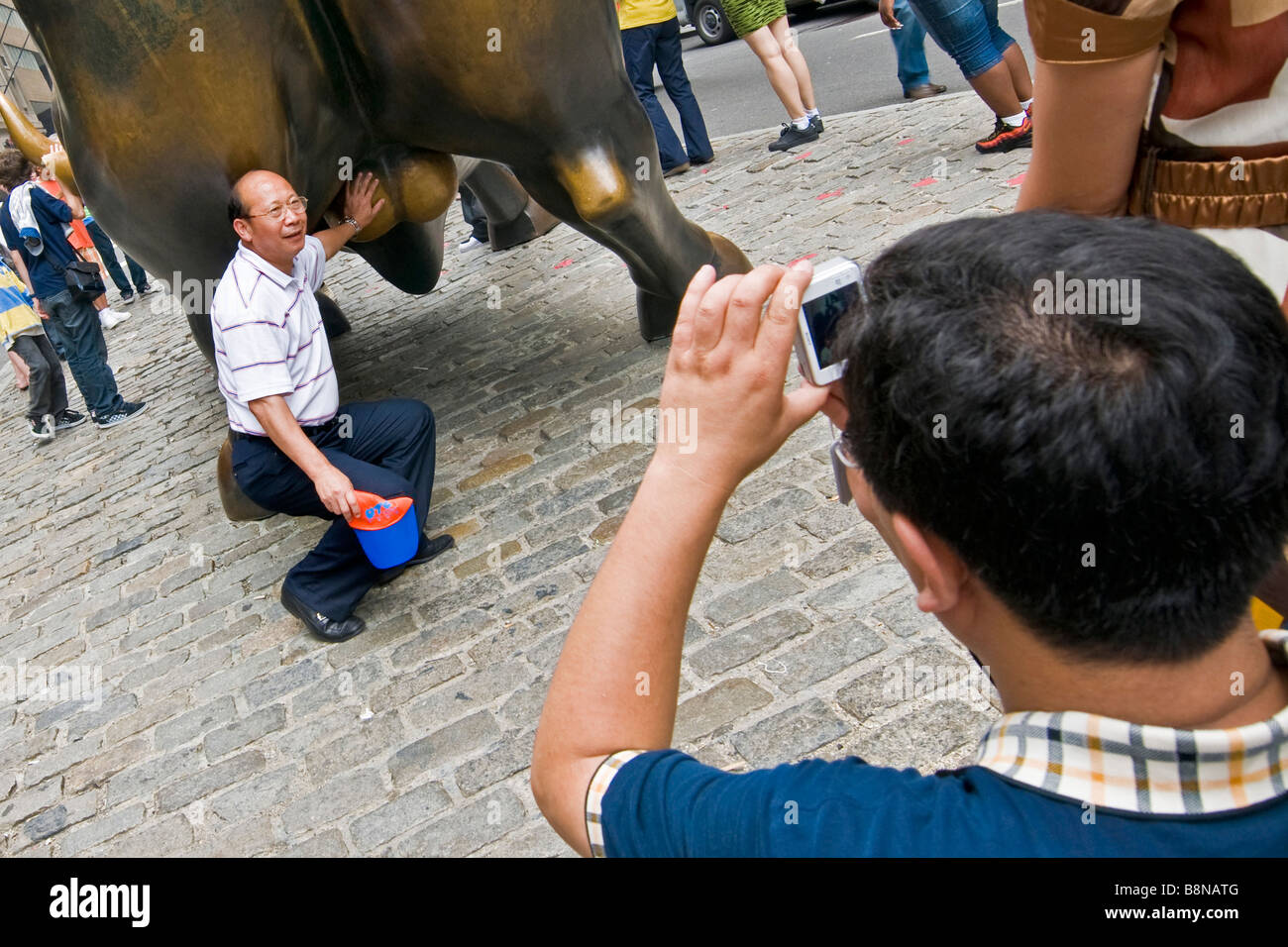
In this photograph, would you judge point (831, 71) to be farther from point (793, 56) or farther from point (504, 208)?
point (504, 208)

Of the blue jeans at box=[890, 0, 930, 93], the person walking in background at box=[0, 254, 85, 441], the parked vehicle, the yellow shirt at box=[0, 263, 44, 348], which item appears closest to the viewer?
the person walking in background at box=[0, 254, 85, 441]

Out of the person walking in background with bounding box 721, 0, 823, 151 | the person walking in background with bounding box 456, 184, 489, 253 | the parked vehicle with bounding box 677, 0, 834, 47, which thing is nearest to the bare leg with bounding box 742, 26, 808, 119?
the person walking in background with bounding box 721, 0, 823, 151

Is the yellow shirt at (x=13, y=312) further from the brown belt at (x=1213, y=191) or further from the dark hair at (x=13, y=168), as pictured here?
the brown belt at (x=1213, y=191)

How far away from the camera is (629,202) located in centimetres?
441

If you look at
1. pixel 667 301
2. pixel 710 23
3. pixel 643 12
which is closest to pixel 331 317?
pixel 667 301

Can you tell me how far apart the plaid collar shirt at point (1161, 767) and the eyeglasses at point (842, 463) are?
0.99 ft

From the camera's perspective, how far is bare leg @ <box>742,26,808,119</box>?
321 inches

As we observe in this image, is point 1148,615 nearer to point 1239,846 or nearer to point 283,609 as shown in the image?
point 1239,846

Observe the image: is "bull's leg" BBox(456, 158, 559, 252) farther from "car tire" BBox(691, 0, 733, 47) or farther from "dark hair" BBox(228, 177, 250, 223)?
"car tire" BBox(691, 0, 733, 47)

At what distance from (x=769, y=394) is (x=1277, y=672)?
0.52 m

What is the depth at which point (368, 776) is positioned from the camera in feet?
10.2

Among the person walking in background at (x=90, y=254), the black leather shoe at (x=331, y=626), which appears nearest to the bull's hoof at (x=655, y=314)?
the black leather shoe at (x=331, y=626)

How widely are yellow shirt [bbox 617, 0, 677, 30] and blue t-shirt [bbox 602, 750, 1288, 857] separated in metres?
8.36

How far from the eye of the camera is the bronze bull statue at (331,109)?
3.52 meters
